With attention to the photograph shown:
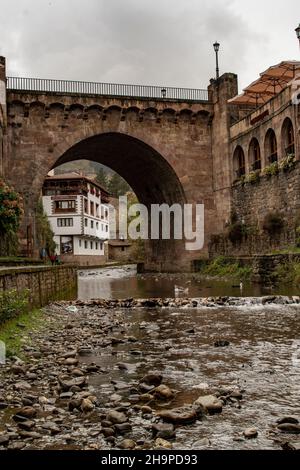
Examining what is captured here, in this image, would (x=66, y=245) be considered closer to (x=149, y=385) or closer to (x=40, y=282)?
(x=40, y=282)

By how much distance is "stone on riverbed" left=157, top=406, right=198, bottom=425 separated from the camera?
4.34 metres

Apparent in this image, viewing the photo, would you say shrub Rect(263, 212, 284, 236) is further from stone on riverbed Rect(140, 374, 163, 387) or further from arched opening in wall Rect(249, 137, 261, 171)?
stone on riverbed Rect(140, 374, 163, 387)

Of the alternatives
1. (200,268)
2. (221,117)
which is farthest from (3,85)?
(200,268)

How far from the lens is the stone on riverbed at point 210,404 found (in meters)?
4.64

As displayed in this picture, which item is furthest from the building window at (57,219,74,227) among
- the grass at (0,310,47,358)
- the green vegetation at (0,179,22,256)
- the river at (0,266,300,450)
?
the river at (0,266,300,450)

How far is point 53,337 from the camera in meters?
8.61

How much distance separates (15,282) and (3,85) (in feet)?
67.7

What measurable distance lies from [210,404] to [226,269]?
2115 cm

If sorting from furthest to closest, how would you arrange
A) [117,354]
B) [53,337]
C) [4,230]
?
1. [4,230]
2. [53,337]
3. [117,354]

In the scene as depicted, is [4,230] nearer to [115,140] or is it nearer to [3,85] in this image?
[3,85]

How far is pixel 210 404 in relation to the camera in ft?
15.4

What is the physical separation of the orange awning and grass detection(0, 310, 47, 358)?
20.4 metres

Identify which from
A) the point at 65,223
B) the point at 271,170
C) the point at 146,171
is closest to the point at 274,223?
the point at 271,170

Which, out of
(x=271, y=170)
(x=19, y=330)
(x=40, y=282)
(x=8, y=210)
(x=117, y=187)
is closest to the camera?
(x=19, y=330)
